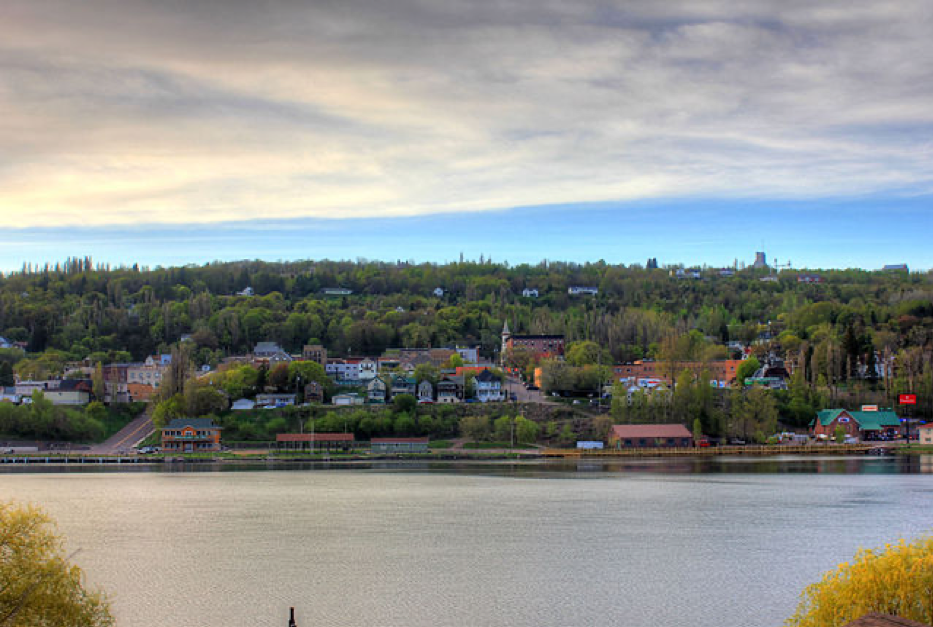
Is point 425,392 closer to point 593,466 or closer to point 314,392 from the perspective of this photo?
point 314,392

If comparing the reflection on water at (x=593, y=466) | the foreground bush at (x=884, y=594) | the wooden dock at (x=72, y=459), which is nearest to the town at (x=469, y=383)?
the wooden dock at (x=72, y=459)

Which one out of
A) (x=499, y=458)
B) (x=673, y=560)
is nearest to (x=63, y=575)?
(x=673, y=560)

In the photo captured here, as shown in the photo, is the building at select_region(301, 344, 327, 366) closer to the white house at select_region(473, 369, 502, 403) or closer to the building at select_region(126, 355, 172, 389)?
the building at select_region(126, 355, 172, 389)

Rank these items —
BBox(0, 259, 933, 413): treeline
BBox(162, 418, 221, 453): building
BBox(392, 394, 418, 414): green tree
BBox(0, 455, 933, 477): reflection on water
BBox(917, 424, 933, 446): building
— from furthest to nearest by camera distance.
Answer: BBox(0, 259, 933, 413): treeline
BBox(392, 394, 418, 414): green tree
BBox(162, 418, 221, 453): building
BBox(917, 424, 933, 446): building
BBox(0, 455, 933, 477): reflection on water

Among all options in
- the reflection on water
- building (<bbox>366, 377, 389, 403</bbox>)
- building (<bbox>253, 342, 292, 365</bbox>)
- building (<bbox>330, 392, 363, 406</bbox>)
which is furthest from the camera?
building (<bbox>253, 342, 292, 365</bbox>)

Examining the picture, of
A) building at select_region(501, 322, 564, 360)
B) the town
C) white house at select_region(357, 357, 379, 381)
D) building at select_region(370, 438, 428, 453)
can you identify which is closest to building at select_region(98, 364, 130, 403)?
the town

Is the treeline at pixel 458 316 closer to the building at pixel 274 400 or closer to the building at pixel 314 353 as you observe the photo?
the building at pixel 314 353

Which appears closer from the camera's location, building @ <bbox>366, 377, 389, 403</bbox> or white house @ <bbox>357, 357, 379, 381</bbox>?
building @ <bbox>366, 377, 389, 403</bbox>
